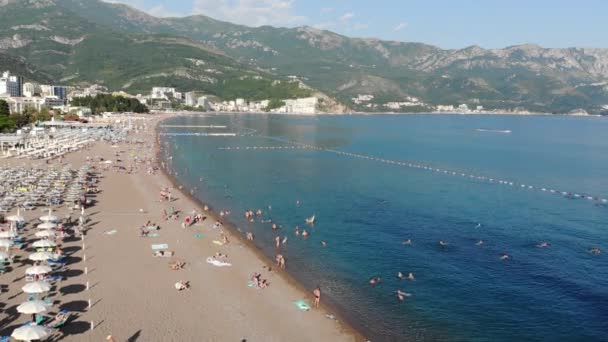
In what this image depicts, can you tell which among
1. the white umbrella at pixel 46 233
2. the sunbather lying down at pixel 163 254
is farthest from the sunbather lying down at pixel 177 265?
the white umbrella at pixel 46 233

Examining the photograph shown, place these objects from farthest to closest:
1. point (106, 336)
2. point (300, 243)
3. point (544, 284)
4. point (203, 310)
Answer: point (300, 243) → point (544, 284) → point (203, 310) → point (106, 336)

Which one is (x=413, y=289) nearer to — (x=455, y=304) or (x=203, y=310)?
(x=455, y=304)

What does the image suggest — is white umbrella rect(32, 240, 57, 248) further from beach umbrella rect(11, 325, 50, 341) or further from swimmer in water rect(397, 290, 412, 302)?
swimmer in water rect(397, 290, 412, 302)

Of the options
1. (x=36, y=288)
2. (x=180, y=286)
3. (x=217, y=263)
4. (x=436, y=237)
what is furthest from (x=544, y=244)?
(x=36, y=288)

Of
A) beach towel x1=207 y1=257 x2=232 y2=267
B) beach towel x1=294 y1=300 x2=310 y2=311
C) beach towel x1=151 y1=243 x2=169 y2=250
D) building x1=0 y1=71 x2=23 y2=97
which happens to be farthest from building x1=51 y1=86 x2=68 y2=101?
beach towel x1=294 y1=300 x2=310 y2=311

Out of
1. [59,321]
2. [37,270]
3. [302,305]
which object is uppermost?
[37,270]

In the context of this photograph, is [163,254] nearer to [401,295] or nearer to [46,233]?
[46,233]

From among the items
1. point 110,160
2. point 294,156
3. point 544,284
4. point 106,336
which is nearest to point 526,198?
point 544,284
